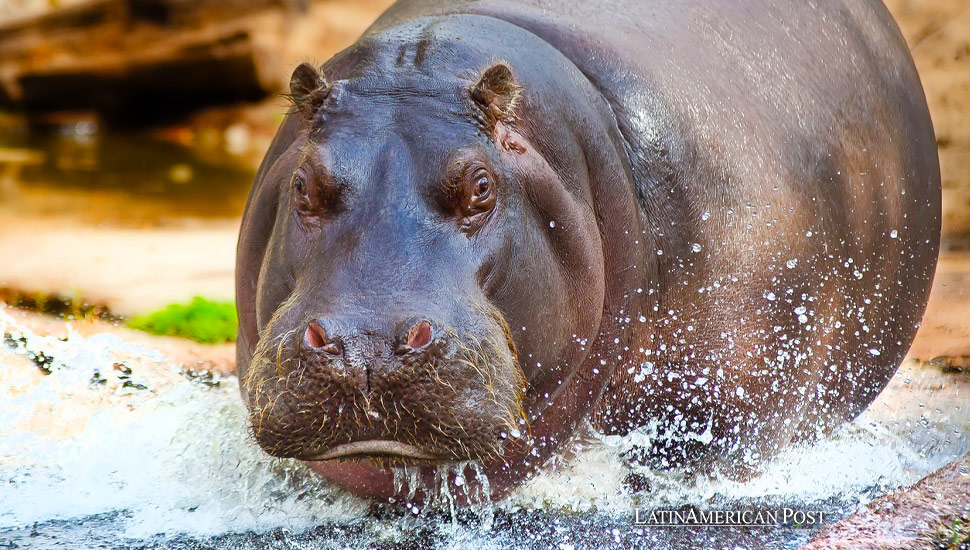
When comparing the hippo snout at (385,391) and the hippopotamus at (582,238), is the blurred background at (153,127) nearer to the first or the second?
the hippopotamus at (582,238)

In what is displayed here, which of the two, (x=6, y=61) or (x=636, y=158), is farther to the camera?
(x=6, y=61)

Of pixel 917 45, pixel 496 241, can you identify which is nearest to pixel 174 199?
pixel 917 45

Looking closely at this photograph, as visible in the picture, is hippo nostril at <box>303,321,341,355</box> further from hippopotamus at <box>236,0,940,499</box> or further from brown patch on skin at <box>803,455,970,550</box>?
brown patch on skin at <box>803,455,970,550</box>

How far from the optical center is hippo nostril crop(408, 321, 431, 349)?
3.06 m

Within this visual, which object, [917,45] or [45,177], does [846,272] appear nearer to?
[917,45]

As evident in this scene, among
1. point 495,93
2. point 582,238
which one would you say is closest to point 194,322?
→ point 582,238

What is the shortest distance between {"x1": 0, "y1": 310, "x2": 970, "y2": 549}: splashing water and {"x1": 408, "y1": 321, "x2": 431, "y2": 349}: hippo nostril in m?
0.78

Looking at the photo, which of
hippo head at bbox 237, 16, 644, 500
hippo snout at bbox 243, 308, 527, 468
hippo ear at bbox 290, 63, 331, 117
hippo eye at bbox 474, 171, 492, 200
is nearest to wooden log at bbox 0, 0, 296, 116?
hippo head at bbox 237, 16, 644, 500

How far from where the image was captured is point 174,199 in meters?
11.7

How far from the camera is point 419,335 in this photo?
308 cm

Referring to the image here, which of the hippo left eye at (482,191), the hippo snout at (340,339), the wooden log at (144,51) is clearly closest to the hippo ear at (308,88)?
the hippo left eye at (482,191)

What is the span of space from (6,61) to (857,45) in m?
13.7

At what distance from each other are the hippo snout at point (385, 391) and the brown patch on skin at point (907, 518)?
1024mm

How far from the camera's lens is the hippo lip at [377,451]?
3.21 metres
